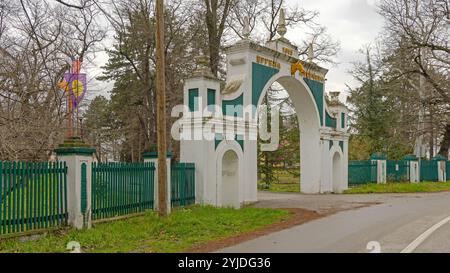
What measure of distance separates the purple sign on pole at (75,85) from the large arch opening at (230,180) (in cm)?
552

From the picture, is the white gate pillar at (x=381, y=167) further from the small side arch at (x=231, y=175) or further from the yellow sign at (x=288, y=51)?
the small side arch at (x=231, y=175)

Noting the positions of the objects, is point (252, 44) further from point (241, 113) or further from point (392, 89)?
point (392, 89)

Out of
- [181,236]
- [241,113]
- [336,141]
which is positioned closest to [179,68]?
[336,141]

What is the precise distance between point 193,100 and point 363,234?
7736mm

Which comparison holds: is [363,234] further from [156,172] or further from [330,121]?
[330,121]

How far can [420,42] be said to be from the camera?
32656 millimetres

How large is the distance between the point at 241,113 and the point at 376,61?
79.8 feet

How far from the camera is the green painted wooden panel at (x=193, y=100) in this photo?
16.4 metres

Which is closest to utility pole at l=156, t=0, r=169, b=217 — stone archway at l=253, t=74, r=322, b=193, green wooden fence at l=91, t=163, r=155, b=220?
green wooden fence at l=91, t=163, r=155, b=220

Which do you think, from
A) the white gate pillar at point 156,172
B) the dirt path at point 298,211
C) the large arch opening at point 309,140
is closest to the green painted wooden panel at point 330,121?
the large arch opening at point 309,140

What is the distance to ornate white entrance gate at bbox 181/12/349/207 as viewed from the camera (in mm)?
16438

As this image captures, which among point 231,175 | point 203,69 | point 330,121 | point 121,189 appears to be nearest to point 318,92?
point 330,121

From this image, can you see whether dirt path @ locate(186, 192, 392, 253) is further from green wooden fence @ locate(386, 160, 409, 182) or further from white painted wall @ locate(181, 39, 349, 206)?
green wooden fence @ locate(386, 160, 409, 182)

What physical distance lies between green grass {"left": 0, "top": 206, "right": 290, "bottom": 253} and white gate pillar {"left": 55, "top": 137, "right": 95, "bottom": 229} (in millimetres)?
403
